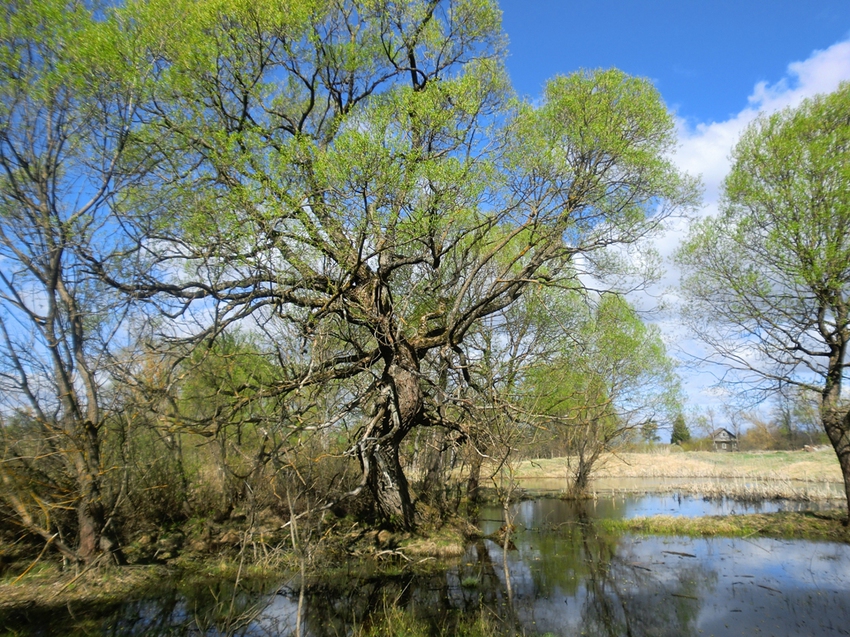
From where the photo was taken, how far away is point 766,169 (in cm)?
1420

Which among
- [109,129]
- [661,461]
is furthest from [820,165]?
[661,461]

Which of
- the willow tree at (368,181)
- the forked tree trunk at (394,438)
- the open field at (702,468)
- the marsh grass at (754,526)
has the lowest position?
the marsh grass at (754,526)

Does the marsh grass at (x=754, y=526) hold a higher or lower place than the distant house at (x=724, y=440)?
lower

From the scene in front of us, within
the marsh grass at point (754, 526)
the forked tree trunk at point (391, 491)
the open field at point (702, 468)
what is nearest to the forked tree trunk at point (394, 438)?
the forked tree trunk at point (391, 491)

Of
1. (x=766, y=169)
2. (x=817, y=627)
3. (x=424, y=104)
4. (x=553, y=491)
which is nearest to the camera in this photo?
(x=817, y=627)

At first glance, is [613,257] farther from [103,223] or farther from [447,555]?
[103,223]

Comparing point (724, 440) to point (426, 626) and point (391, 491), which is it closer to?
point (391, 491)

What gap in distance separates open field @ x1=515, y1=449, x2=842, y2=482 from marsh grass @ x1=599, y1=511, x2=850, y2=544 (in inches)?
364

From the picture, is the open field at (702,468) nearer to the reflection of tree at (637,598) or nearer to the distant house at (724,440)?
the reflection of tree at (637,598)

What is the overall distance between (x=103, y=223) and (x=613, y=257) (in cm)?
1062

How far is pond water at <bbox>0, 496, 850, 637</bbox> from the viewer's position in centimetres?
739

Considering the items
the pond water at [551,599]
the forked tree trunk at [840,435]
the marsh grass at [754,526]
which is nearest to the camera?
the pond water at [551,599]

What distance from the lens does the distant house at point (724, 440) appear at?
6004cm

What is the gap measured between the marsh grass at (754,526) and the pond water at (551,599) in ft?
2.62
